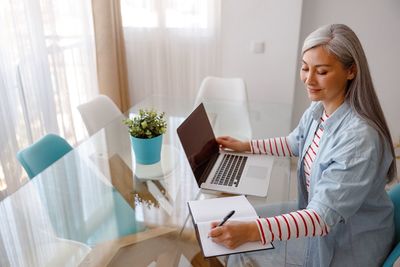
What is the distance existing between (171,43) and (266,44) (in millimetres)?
863

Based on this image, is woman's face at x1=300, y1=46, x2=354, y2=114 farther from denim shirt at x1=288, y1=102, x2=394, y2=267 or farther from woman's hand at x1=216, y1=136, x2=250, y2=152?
woman's hand at x1=216, y1=136, x2=250, y2=152

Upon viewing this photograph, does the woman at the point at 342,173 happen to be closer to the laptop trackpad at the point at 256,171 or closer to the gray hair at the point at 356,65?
the gray hair at the point at 356,65

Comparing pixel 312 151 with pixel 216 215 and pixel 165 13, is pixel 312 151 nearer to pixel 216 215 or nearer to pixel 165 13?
pixel 216 215

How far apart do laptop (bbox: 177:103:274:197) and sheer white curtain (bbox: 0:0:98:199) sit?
142cm

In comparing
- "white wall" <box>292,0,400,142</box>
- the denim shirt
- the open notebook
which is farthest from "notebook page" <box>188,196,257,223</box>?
"white wall" <box>292,0,400,142</box>

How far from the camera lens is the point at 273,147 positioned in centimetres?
169

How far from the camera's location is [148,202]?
1.46 metres

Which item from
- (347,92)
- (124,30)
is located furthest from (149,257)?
(124,30)

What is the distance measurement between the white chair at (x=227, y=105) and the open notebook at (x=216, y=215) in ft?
2.90

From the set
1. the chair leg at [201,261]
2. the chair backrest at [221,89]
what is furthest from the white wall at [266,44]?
the chair leg at [201,261]

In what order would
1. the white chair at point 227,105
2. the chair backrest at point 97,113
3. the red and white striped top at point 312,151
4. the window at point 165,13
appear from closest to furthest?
the red and white striped top at point 312,151
the chair backrest at point 97,113
the white chair at point 227,105
the window at point 165,13

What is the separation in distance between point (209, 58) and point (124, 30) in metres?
0.82

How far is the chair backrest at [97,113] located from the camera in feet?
7.04

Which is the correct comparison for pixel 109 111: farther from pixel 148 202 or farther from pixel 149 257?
pixel 149 257
